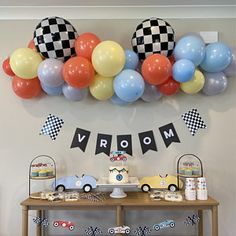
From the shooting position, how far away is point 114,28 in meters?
2.60

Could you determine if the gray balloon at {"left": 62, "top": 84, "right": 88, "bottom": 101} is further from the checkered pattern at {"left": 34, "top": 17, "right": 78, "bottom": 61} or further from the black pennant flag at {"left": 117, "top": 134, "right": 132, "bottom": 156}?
the black pennant flag at {"left": 117, "top": 134, "right": 132, "bottom": 156}

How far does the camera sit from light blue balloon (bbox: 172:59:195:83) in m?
2.17

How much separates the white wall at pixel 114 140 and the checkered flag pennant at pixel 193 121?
4 centimetres

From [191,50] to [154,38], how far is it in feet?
0.97

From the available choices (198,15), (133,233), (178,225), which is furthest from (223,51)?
(133,233)

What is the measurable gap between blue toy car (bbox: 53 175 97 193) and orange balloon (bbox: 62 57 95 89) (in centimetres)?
79

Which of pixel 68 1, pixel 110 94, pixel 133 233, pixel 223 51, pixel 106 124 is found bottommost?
pixel 133 233

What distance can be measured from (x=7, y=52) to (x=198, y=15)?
5.72 feet

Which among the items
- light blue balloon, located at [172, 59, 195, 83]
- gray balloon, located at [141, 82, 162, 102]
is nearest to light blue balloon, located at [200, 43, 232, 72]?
light blue balloon, located at [172, 59, 195, 83]

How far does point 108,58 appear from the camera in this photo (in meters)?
2.07

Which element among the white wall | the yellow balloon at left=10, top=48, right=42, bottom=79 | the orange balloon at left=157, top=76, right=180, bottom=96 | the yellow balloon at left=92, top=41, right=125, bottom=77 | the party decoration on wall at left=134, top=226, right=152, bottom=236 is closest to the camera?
the yellow balloon at left=92, top=41, right=125, bottom=77

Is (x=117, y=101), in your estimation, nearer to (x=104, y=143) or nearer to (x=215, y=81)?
(x=104, y=143)

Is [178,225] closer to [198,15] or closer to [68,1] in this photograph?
[198,15]

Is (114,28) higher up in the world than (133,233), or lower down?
higher up
